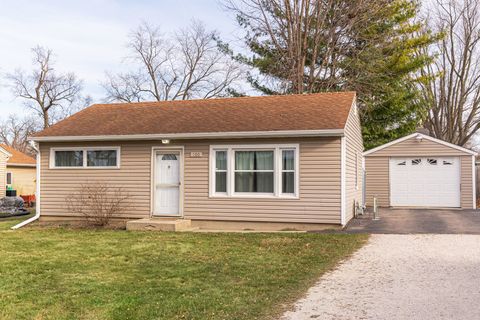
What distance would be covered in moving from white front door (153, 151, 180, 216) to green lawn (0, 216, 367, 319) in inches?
70.0

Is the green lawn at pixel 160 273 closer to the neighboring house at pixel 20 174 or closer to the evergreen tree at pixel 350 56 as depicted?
the evergreen tree at pixel 350 56

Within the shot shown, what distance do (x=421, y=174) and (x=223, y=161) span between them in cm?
967

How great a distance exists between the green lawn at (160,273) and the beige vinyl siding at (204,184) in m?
1.17

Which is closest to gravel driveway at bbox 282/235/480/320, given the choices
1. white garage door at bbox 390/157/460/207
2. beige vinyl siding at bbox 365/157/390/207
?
white garage door at bbox 390/157/460/207

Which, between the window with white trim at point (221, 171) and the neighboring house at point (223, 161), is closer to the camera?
the neighboring house at point (223, 161)

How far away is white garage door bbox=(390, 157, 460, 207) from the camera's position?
18.4 m

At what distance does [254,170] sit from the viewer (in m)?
12.6

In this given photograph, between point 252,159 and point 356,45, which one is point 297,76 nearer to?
point 356,45

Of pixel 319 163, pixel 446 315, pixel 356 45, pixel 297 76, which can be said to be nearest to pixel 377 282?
pixel 446 315

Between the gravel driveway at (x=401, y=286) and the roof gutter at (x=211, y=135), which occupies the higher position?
the roof gutter at (x=211, y=135)

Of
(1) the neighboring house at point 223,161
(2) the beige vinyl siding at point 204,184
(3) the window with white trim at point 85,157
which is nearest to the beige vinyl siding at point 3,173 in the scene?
(1) the neighboring house at point 223,161

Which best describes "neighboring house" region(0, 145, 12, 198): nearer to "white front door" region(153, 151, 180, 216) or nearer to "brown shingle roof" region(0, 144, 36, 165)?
"brown shingle roof" region(0, 144, 36, 165)

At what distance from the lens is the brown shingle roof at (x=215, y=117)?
12.6 metres

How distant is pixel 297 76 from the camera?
78.7 ft
